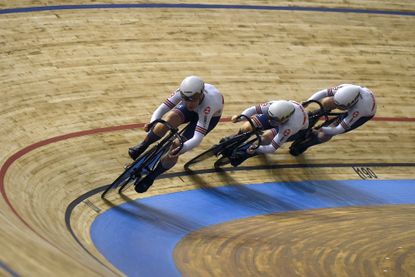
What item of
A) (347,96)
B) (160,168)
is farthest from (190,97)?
(347,96)

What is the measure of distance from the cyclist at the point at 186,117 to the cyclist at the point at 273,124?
1.57 ft

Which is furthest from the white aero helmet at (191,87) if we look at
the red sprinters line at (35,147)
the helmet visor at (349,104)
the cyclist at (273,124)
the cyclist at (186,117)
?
the helmet visor at (349,104)

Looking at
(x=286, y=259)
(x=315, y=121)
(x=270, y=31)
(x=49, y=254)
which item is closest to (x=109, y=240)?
(x=286, y=259)

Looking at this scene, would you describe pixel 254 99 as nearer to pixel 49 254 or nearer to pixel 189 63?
pixel 189 63

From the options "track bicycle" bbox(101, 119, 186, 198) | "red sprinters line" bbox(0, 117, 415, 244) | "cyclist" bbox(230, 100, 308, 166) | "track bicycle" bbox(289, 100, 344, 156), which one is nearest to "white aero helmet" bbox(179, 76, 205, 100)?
"track bicycle" bbox(101, 119, 186, 198)

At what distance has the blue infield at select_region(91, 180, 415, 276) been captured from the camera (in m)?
6.84

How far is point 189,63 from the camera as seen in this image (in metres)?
9.95

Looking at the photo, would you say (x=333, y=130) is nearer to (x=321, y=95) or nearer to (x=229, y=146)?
(x=321, y=95)

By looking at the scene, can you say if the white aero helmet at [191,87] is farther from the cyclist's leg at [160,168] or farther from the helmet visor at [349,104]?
A: the helmet visor at [349,104]

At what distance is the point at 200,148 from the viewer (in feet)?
28.9

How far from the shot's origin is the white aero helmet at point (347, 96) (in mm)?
8680

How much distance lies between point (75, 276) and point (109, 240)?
199 cm

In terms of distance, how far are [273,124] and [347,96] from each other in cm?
84

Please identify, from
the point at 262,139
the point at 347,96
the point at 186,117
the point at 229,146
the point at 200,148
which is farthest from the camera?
the point at 200,148
